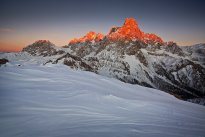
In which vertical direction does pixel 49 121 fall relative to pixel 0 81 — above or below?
below

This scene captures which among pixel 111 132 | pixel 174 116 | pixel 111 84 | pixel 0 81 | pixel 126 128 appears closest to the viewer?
pixel 111 132

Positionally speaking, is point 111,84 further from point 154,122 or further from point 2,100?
point 2,100

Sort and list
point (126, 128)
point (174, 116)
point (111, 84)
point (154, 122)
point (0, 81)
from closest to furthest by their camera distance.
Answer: point (126, 128)
point (154, 122)
point (174, 116)
point (0, 81)
point (111, 84)

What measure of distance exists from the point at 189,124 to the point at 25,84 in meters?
7.75

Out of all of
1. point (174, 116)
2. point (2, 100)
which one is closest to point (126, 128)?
point (174, 116)

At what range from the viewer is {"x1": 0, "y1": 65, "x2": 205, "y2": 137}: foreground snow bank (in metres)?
5.93

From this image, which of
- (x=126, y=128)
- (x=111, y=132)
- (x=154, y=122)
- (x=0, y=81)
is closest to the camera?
(x=111, y=132)

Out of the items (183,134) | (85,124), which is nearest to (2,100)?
(85,124)

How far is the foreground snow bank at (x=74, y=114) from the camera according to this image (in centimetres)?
593

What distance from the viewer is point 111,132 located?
19.4ft

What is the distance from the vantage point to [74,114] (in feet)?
24.3

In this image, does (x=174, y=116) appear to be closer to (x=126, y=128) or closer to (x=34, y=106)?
(x=126, y=128)

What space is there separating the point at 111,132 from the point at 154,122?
2214 millimetres

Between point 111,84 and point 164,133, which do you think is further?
point 111,84
